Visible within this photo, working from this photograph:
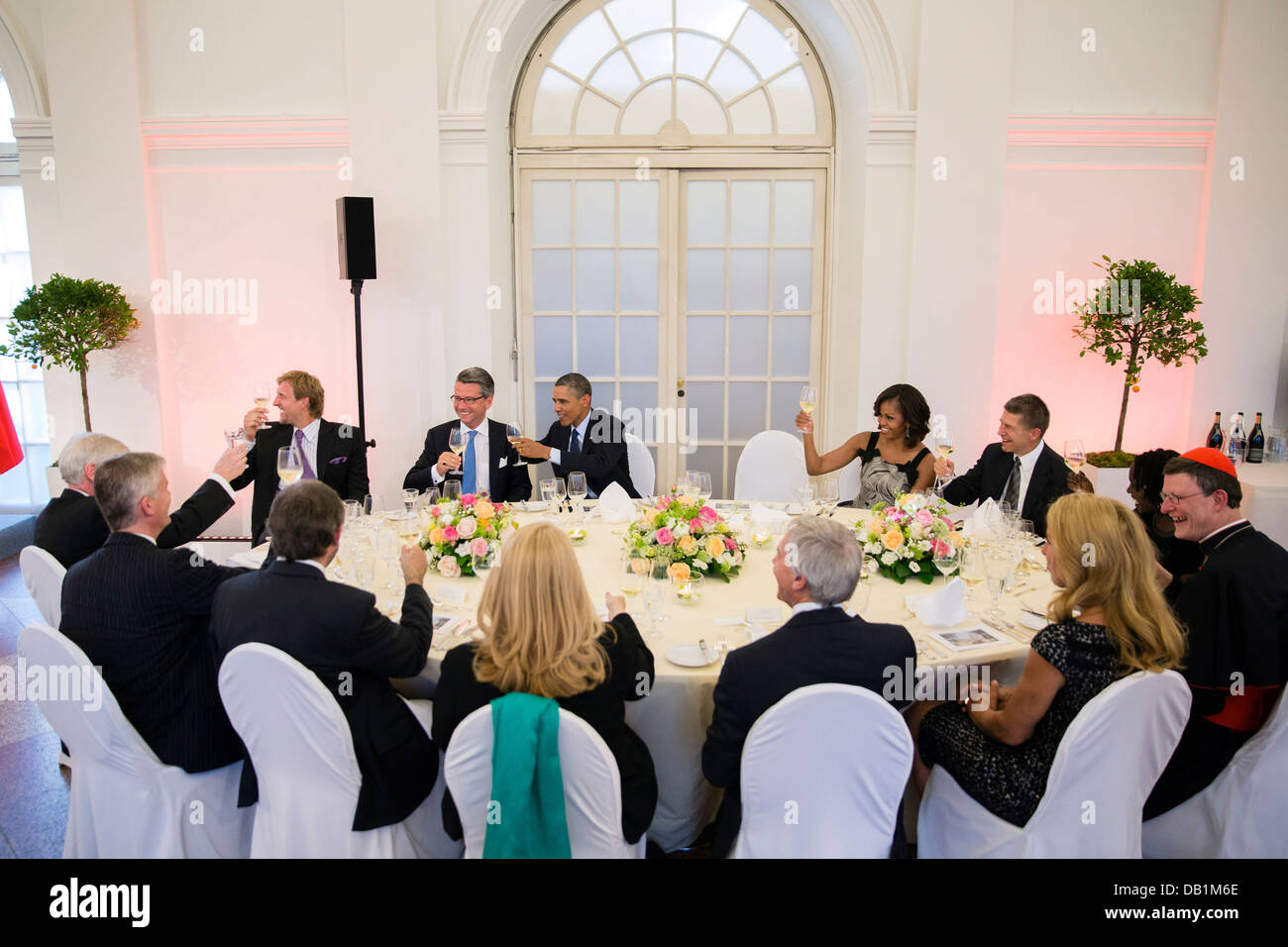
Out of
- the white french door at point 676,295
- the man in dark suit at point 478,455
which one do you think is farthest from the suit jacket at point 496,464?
the white french door at point 676,295

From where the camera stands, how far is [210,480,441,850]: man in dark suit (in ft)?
7.86

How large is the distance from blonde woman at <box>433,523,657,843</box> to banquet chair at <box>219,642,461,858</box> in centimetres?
30

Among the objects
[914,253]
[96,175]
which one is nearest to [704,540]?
[914,253]

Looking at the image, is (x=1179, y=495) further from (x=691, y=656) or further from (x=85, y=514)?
(x=85, y=514)

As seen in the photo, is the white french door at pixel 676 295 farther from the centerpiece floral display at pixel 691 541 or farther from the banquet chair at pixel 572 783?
the banquet chair at pixel 572 783

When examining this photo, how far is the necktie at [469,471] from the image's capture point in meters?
4.92

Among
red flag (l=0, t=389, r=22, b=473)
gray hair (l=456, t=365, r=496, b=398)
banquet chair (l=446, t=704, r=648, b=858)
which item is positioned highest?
gray hair (l=456, t=365, r=496, b=398)

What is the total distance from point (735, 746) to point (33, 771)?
306cm

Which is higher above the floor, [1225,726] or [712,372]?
[712,372]

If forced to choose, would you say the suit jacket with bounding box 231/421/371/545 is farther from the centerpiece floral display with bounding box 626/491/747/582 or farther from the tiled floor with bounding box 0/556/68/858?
the centerpiece floral display with bounding box 626/491/747/582

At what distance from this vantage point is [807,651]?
7.45ft

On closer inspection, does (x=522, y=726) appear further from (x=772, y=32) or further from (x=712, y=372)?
(x=772, y=32)

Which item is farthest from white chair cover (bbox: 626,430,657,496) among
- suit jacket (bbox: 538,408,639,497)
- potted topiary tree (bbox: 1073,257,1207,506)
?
potted topiary tree (bbox: 1073,257,1207,506)

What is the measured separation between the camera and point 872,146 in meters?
5.92
